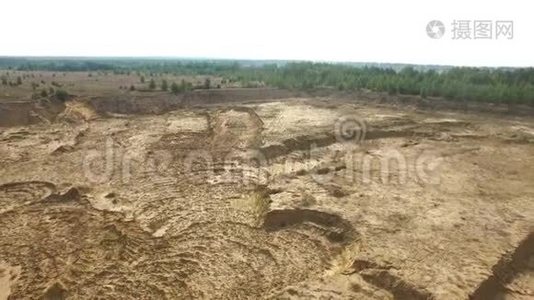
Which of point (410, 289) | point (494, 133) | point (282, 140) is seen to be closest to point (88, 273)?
point (410, 289)
